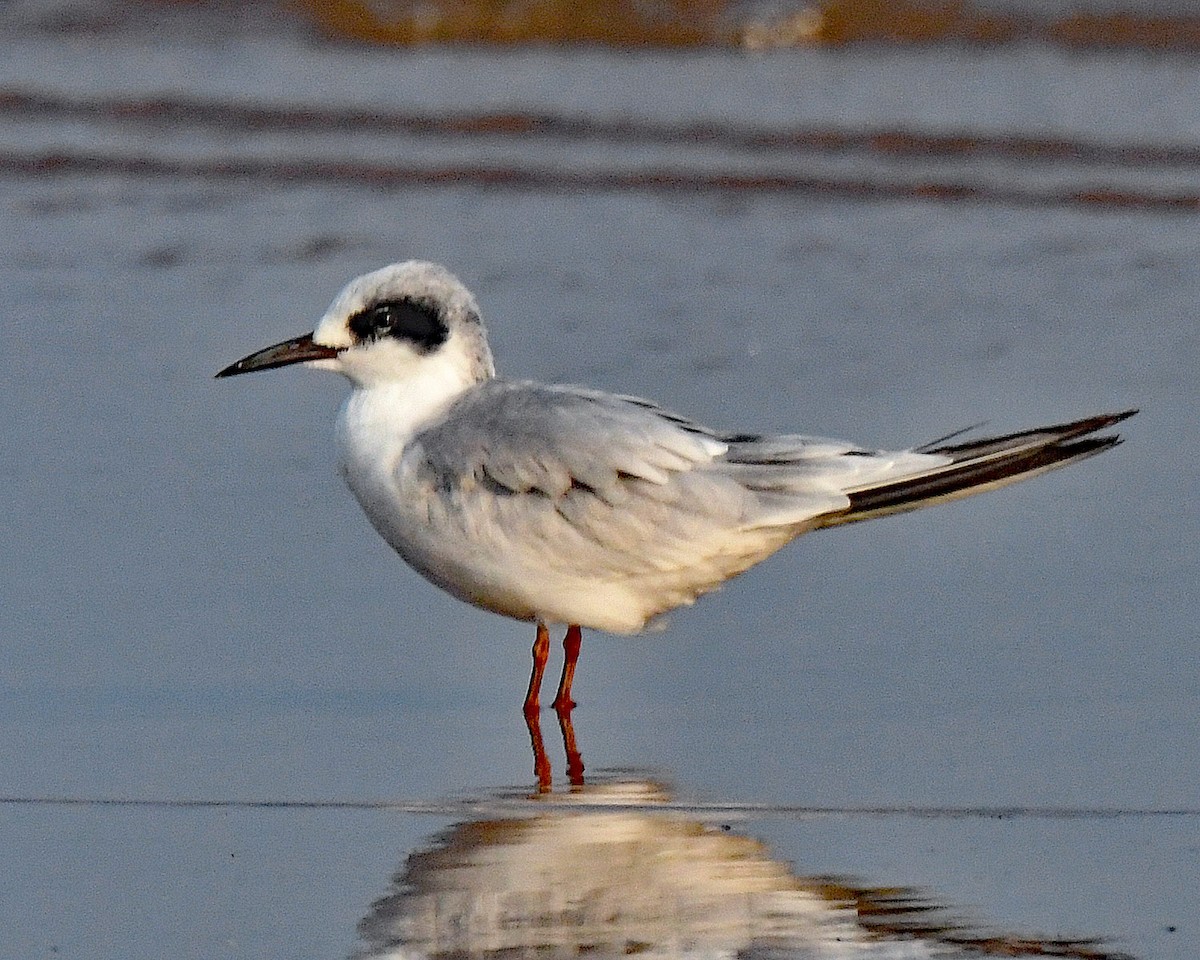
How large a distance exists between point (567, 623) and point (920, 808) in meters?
0.88

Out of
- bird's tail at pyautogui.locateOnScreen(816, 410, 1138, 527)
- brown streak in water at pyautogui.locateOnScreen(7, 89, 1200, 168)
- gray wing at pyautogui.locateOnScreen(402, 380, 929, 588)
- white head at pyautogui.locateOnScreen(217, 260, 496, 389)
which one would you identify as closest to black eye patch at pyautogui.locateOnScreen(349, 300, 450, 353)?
white head at pyautogui.locateOnScreen(217, 260, 496, 389)

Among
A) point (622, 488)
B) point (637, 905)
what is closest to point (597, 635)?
point (622, 488)

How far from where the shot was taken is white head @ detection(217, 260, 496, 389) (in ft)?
15.0

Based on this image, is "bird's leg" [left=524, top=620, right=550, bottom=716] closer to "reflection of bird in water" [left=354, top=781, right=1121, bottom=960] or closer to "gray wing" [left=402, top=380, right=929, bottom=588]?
"gray wing" [left=402, top=380, right=929, bottom=588]

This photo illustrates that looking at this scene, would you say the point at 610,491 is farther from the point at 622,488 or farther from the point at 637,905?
the point at 637,905

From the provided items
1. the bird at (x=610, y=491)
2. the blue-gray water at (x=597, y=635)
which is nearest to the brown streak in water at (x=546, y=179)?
the blue-gray water at (x=597, y=635)

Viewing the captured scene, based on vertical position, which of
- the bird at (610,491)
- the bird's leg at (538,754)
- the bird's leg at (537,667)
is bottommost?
the bird's leg at (538,754)

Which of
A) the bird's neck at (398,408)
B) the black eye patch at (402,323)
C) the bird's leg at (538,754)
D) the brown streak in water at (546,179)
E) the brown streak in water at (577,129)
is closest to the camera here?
the bird's leg at (538,754)

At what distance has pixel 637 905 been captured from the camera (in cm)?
338

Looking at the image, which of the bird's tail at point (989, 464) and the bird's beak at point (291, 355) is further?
the bird's beak at point (291, 355)

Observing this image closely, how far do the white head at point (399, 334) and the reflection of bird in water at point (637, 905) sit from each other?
1105 millimetres

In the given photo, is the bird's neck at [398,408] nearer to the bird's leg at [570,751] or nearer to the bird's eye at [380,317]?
the bird's eye at [380,317]

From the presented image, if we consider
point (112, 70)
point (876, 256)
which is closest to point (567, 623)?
point (876, 256)

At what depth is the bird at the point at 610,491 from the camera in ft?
14.0
